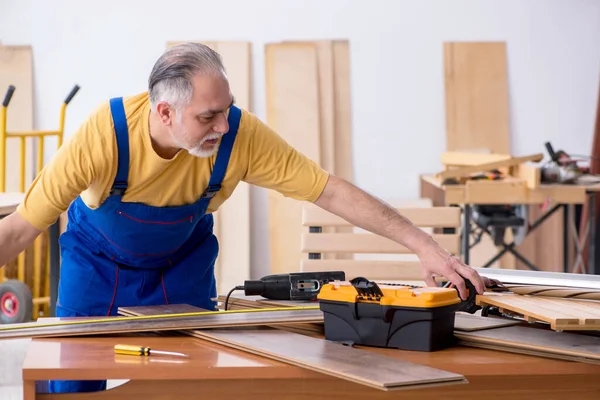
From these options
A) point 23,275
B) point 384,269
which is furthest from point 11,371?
point 384,269

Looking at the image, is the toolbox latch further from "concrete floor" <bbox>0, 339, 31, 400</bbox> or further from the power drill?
"concrete floor" <bbox>0, 339, 31, 400</bbox>

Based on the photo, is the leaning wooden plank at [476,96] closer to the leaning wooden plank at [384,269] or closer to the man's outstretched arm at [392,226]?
the leaning wooden plank at [384,269]

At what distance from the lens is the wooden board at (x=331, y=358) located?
4.80 feet

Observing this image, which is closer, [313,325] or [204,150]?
[313,325]

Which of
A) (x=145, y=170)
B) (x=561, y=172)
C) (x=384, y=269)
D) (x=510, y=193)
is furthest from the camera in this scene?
(x=561, y=172)

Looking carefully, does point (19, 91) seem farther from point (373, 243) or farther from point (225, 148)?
point (225, 148)

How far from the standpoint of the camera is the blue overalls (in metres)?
2.38

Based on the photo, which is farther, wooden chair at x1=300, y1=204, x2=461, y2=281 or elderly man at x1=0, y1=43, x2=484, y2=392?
wooden chair at x1=300, y1=204, x2=461, y2=281

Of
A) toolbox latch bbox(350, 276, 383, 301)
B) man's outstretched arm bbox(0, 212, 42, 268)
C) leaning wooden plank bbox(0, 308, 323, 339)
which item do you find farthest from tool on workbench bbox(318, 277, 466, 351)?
man's outstretched arm bbox(0, 212, 42, 268)

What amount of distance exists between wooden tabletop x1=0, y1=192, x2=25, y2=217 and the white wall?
1.68 meters

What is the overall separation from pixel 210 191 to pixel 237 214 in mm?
3722

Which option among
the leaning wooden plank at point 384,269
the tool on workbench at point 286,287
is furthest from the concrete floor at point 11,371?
the tool on workbench at point 286,287

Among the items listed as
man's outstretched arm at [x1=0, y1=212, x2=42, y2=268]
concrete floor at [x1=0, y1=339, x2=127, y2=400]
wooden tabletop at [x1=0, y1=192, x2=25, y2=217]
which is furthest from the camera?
wooden tabletop at [x1=0, y1=192, x2=25, y2=217]

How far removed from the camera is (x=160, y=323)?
74.5 inches
